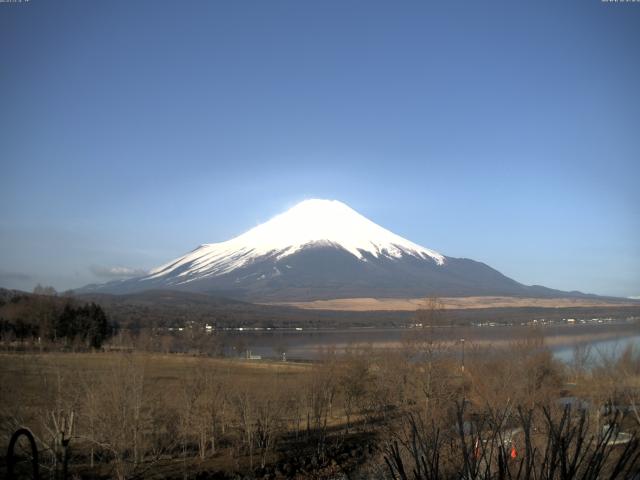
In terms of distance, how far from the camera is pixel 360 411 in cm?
2873

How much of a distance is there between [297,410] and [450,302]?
4221 inches

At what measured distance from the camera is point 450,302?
126000 millimetres

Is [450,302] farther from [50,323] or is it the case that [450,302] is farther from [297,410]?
[297,410]

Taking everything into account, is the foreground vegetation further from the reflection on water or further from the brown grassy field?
the brown grassy field

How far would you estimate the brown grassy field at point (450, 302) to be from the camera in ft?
425

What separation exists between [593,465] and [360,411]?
1069 inches

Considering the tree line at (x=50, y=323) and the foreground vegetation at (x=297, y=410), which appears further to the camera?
the tree line at (x=50, y=323)

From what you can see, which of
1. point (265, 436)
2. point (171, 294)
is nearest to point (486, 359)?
point (265, 436)

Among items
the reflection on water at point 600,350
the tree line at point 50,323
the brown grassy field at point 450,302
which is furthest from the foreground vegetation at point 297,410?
the brown grassy field at point 450,302

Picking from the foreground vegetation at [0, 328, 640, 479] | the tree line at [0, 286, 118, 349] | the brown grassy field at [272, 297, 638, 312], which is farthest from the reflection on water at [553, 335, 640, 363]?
the brown grassy field at [272, 297, 638, 312]

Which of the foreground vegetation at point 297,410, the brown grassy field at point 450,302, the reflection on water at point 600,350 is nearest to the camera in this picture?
the foreground vegetation at point 297,410

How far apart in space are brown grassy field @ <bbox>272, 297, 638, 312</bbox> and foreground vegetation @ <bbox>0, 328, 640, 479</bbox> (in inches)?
3847

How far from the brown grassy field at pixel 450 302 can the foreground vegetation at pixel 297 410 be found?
321 ft

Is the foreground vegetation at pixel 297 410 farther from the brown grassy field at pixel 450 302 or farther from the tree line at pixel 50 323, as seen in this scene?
the brown grassy field at pixel 450 302
